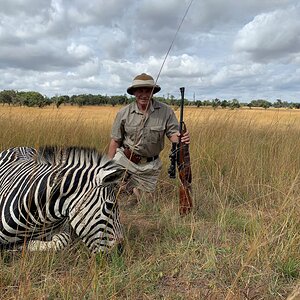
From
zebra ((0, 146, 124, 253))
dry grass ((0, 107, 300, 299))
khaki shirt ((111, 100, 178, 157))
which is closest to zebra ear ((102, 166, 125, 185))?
zebra ((0, 146, 124, 253))

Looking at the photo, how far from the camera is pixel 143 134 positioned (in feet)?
13.5

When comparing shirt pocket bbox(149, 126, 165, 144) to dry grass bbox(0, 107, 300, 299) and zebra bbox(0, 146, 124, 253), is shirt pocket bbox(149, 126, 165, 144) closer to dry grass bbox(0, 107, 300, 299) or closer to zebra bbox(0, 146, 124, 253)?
dry grass bbox(0, 107, 300, 299)

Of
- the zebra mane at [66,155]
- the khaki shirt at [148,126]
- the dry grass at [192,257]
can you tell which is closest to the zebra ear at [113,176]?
the zebra mane at [66,155]

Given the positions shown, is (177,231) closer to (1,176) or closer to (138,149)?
(138,149)

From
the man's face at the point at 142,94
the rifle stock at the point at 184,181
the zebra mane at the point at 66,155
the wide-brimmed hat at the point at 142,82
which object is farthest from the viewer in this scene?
the man's face at the point at 142,94

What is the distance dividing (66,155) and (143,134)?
1543mm

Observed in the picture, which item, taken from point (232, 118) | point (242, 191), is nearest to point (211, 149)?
point (242, 191)

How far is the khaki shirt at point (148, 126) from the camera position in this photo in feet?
13.5

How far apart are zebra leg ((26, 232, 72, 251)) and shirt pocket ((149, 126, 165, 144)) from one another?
1.82 meters

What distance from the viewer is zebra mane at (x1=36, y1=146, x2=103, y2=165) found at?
2621mm

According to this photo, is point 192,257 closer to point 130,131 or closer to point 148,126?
point 148,126

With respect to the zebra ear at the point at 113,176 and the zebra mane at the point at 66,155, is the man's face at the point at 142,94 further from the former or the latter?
the zebra ear at the point at 113,176

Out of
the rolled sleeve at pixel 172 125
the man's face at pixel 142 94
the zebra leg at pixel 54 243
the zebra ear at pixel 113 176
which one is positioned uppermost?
the man's face at pixel 142 94

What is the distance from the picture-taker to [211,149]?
230 inches
